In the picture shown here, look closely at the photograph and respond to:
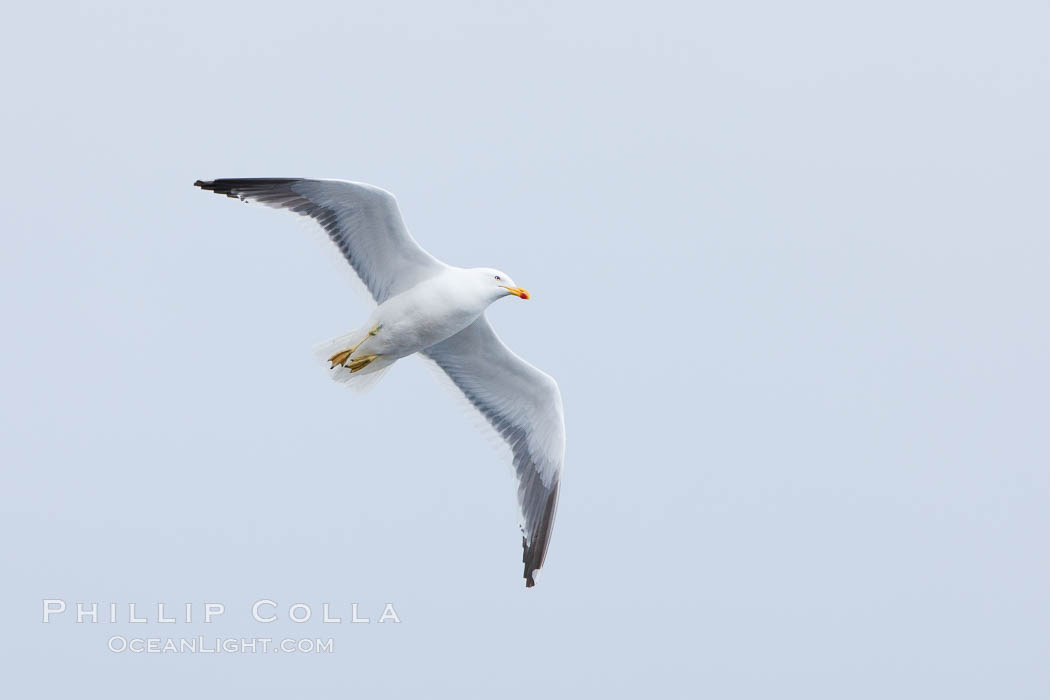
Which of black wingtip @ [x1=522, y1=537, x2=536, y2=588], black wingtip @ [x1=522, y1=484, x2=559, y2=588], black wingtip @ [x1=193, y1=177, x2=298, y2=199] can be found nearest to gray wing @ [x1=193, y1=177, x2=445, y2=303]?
black wingtip @ [x1=193, y1=177, x2=298, y2=199]

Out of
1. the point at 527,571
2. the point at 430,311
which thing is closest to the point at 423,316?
the point at 430,311

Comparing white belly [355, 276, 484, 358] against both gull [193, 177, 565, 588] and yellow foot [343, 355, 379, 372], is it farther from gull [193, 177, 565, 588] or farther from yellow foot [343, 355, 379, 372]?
yellow foot [343, 355, 379, 372]

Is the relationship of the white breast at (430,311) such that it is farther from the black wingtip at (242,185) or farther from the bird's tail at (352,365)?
the black wingtip at (242,185)

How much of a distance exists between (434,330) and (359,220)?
1154 millimetres

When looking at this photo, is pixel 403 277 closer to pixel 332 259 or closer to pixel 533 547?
pixel 332 259

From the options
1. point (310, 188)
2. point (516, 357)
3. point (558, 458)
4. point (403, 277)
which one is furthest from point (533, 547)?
point (310, 188)

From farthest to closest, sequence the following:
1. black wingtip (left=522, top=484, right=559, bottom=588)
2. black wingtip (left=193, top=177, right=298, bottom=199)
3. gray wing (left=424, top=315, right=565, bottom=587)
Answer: black wingtip (left=522, top=484, right=559, bottom=588) < gray wing (left=424, top=315, right=565, bottom=587) < black wingtip (left=193, top=177, right=298, bottom=199)

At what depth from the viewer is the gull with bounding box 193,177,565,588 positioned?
12.0 meters

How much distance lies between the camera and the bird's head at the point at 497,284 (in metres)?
12.1

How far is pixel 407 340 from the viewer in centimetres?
1240

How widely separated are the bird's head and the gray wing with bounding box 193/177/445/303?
16.1 inches

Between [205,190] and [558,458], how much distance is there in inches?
162

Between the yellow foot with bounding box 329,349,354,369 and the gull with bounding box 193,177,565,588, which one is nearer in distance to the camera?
the gull with bounding box 193,177,565,588

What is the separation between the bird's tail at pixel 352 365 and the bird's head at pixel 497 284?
118 cm
